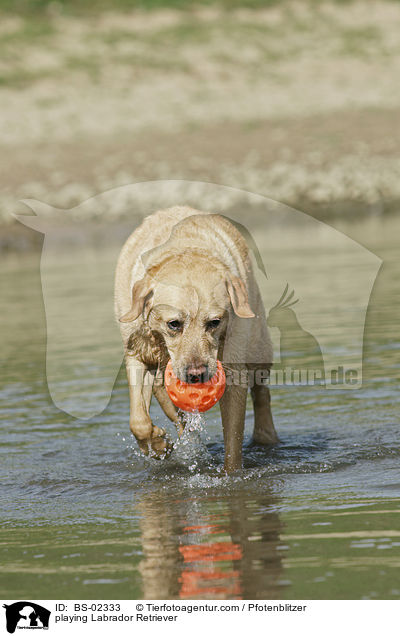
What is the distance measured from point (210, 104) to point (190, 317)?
28261 mm

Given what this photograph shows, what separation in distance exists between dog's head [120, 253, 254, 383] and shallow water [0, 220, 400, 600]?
103 centimetres

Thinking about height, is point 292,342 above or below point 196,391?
above

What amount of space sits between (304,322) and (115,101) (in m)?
22.1

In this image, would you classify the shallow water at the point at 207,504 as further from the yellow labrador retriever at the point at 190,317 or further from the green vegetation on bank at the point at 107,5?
the green vegetation on bank at the point at 107,5

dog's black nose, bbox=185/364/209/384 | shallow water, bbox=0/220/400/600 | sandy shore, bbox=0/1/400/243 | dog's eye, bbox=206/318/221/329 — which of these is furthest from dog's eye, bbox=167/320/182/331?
sandy shore, bbox=0/1/400/243

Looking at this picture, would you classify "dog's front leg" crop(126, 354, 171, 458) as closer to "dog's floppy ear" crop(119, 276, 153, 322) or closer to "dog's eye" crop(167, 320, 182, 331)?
"dog's floppy ear" crop(119, 276, 153, 322)

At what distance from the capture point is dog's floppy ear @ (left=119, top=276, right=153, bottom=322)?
762 centimetres

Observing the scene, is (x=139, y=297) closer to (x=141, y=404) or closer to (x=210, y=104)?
(x=141, y=404)

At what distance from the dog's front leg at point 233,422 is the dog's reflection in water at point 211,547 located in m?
0.70

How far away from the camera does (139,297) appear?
7.68 m

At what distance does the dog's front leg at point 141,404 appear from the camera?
841cm
